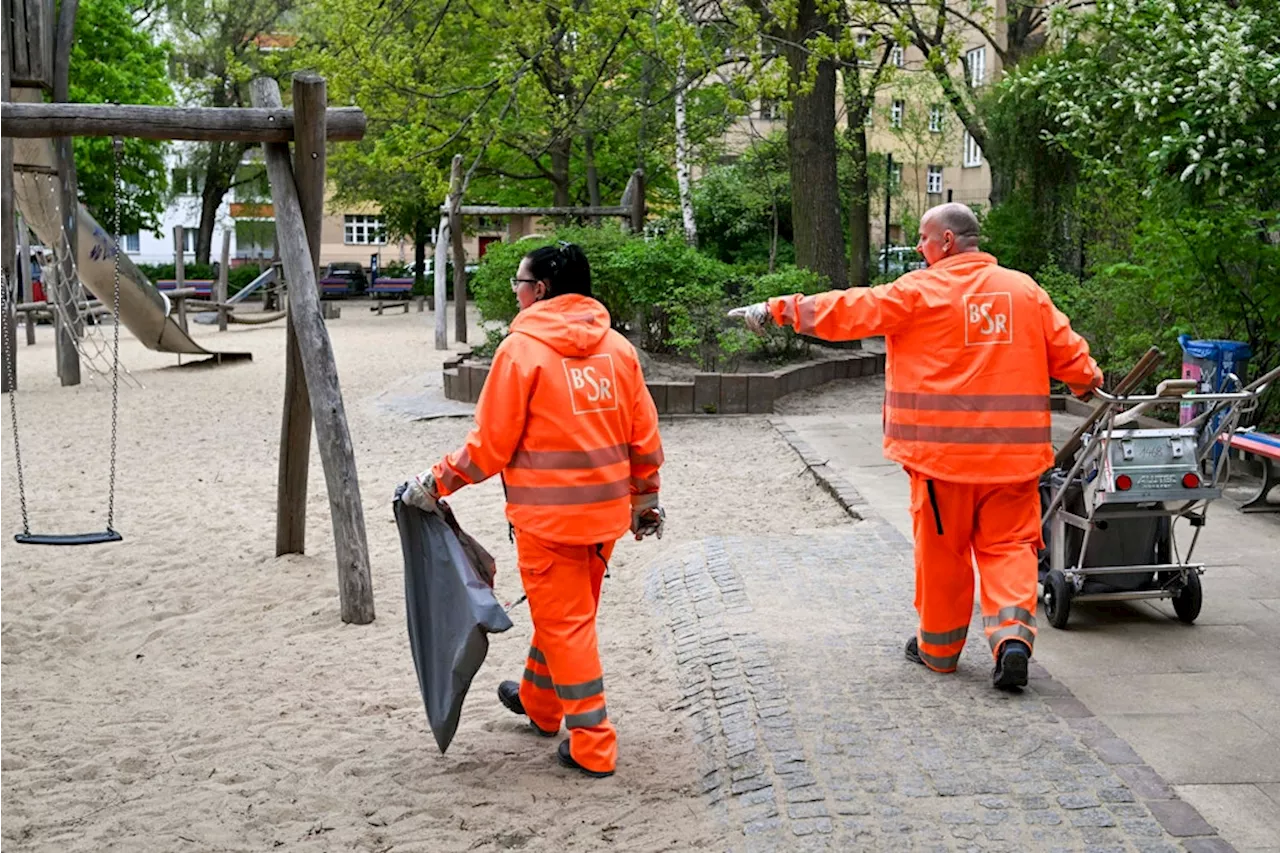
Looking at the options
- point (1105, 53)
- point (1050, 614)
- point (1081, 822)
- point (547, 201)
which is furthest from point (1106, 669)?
point (547, 201)

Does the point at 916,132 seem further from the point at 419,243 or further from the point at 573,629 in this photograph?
the point at 573,629

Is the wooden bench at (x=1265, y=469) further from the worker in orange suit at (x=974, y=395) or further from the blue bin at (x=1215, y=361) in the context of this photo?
the worker in orange suit at (x=974, y=395)

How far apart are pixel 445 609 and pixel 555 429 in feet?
2.53

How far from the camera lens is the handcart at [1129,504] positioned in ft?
20.9

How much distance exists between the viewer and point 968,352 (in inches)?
224

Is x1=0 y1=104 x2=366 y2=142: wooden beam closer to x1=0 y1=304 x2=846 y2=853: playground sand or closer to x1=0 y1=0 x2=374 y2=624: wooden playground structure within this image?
x1=0 y1=0 x2=374 y2=624: wooden playground structure

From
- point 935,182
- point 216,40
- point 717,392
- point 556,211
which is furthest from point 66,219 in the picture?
point 935,182

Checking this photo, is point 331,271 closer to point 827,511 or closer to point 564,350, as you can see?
point 827,511

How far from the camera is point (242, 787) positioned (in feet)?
16.8

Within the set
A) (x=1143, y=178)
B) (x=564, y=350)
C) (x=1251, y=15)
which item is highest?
(x=1251, y=15)

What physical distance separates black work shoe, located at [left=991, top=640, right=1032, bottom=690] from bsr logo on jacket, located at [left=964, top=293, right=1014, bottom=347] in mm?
1120

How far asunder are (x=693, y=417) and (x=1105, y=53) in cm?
577

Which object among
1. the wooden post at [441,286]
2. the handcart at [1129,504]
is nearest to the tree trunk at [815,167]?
the wooden post at [441,286]

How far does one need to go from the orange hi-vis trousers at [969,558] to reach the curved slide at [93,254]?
12470 millimetres
